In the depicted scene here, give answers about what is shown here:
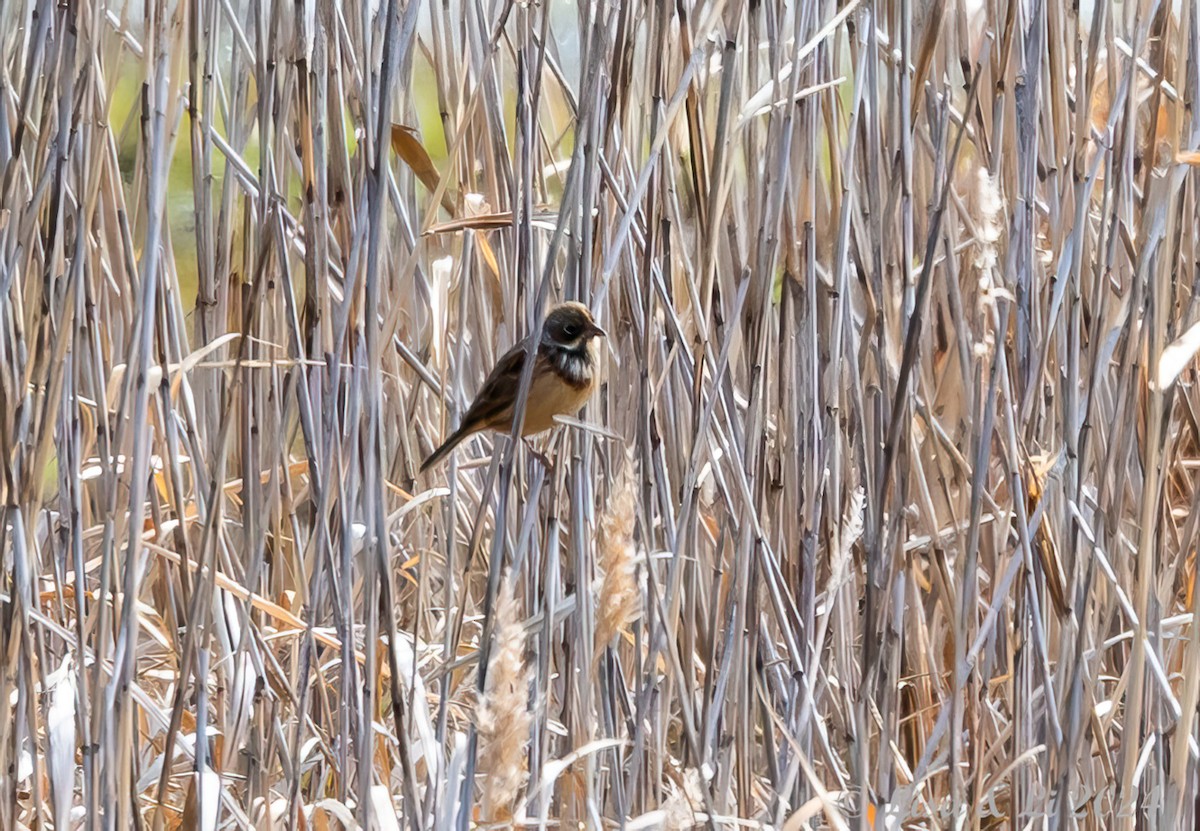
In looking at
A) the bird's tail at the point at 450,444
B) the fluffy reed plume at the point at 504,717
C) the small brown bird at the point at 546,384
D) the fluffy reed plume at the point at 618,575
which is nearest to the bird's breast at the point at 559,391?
the small brown bird at the point at 546,384

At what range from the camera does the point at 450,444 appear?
1.70m

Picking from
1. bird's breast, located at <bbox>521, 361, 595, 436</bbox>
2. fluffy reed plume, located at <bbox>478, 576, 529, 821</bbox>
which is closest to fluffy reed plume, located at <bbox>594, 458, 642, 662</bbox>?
fluffy reed plume, located at <bbox>478, 576, 529, 821</bbox>

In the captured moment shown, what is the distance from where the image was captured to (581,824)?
1642 millimetres

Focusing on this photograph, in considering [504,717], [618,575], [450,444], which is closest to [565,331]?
[450,444]

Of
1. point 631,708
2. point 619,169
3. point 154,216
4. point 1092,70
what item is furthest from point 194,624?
point 1092,70

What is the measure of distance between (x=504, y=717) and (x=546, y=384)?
0.90m

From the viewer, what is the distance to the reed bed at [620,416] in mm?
1194

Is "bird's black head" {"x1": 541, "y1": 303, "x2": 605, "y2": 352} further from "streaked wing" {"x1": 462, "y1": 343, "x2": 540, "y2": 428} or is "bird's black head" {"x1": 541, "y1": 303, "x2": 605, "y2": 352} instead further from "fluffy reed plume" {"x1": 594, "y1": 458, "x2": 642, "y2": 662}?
"fluffy reed plume" {"x1": 594, "y1": 458, "x2": 642, "y2": 662}

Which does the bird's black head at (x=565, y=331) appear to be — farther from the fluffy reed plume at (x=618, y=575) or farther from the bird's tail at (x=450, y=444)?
the fluffy reed plume at (x=618, y=575)

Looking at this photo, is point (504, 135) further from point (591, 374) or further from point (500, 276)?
point (591, 374)

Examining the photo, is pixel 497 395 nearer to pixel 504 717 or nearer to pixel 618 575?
pixel 618 575

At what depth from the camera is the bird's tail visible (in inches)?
65.9

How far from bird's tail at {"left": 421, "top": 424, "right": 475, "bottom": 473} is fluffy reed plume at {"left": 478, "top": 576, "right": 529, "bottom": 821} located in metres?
0.67

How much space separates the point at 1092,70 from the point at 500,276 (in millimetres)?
715
